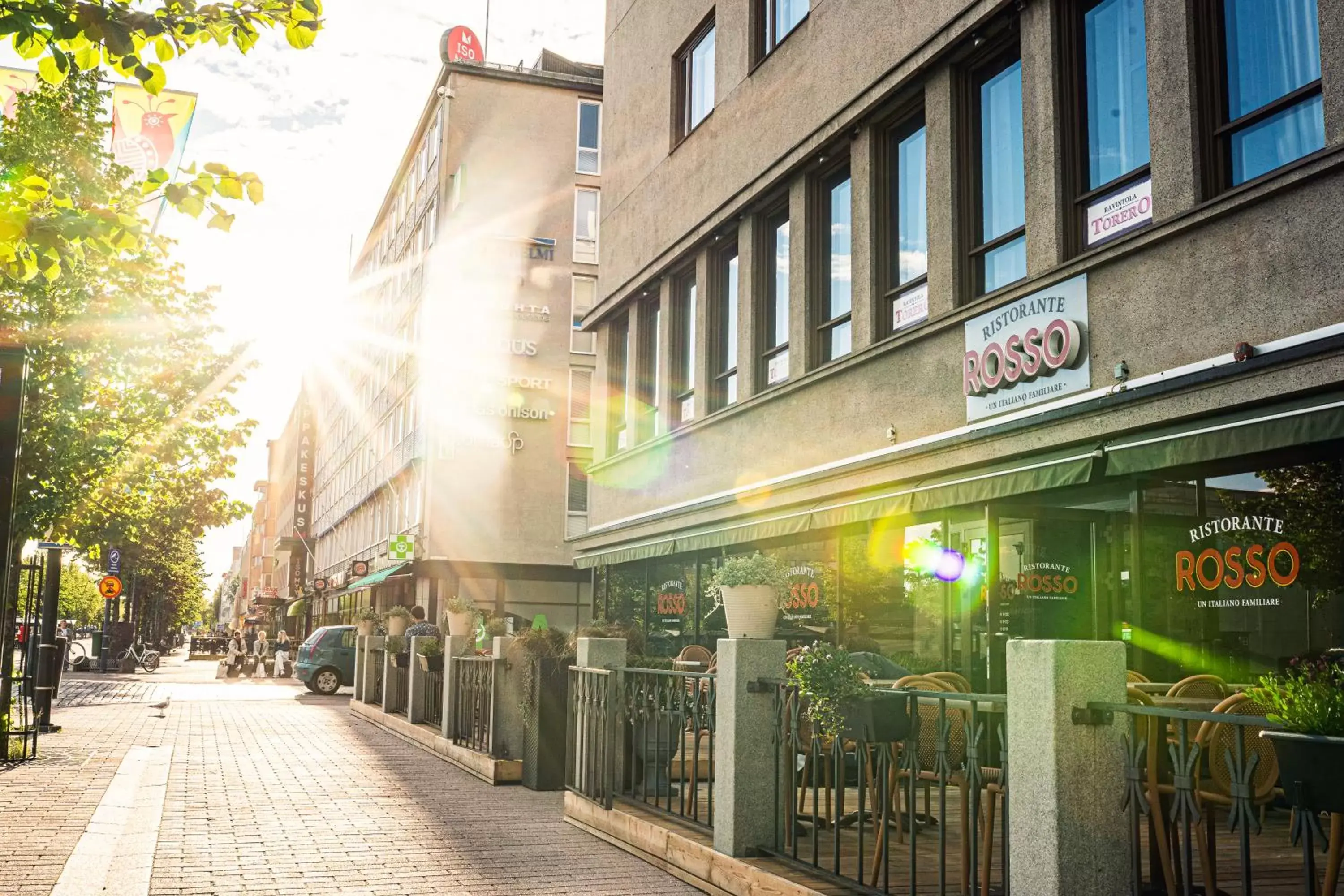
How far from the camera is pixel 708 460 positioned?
18.1m

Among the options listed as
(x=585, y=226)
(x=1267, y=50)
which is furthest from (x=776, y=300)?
(x=585, y=226)

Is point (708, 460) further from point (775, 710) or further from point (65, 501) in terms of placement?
point (775, 710)

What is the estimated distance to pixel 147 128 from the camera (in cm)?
1864

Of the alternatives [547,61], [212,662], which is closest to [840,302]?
[547,61]

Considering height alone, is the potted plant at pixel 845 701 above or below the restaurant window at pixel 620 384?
below

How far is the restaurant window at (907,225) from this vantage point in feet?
43.4

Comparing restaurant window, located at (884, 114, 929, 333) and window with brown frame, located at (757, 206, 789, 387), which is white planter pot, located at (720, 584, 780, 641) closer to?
restaurant window, located at (884, 114, 929, 333)

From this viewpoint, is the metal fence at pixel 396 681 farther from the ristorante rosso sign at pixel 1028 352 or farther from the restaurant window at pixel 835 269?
the ristorante rosso sign at pixel 1028 352

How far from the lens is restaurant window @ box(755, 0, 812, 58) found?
631 inches

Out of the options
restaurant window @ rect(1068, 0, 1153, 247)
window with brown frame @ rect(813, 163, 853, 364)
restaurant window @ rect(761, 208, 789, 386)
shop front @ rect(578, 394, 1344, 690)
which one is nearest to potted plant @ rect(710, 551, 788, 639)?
shop front @ rect(578, 394, 1344, 690)

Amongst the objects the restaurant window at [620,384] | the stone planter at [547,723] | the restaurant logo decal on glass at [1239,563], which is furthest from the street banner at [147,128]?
the restaurant logo decal on glass at [1239,563]

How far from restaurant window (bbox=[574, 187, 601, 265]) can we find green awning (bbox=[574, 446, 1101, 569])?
22.8 meters

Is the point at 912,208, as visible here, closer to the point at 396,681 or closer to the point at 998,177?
the point at 998,177

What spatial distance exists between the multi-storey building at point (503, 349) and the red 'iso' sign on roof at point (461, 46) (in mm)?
2834
